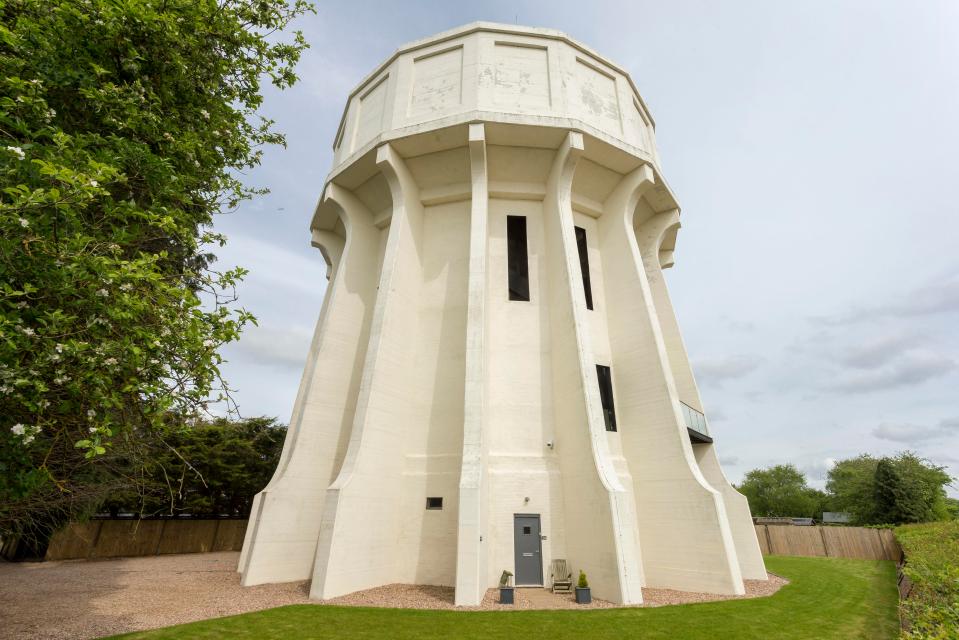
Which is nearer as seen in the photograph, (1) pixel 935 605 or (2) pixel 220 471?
(1) pixel 935 605

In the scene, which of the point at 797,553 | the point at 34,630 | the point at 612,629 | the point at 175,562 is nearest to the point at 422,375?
the point at 612,629

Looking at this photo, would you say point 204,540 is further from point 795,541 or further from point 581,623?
point 795,541

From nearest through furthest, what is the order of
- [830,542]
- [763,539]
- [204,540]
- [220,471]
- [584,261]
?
[584,261] → [830,542] → [204,540] → [763,539] → [220,471]

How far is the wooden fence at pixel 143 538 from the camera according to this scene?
18.8m

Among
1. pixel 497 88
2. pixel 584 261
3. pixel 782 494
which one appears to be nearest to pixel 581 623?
pixel 584 261

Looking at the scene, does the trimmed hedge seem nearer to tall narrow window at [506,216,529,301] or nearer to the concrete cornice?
tall narrow window at [506,216,529,301]

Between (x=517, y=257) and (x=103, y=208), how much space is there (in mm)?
13143

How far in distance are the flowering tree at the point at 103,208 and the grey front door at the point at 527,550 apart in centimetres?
949

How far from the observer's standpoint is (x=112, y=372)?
463 centimetres

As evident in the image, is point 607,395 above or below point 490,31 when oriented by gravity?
below

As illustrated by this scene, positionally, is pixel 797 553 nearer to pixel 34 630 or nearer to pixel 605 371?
pixel 605 371

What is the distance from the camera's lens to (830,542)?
2250cm

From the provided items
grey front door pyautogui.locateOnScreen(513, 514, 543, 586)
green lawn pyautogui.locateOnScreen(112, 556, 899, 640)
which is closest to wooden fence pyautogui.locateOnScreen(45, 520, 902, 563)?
green lawn pyautogui.locateOnScreen(112, 556, 899, 640)

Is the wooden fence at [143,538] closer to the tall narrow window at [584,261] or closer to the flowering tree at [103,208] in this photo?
the flowering tree at [103,208]
